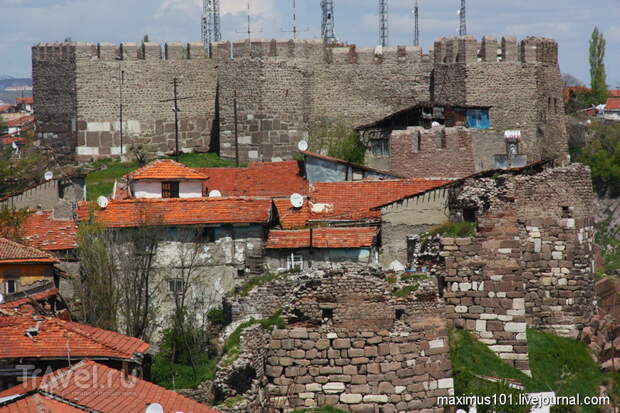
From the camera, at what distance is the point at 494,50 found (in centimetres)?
4853

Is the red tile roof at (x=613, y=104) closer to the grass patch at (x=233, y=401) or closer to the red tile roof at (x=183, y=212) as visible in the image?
the red tile roof at (x=183, y=212)

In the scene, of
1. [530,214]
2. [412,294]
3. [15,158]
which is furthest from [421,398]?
[15,158]

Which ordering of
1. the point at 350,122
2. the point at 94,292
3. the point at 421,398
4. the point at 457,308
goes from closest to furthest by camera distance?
the point at 421,398 < the point at 457,308 < the point at 94,292 < the point at 350,122

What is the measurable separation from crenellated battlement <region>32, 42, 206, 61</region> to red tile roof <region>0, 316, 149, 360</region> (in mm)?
30539

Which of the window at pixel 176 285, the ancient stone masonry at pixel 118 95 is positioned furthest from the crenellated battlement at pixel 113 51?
the window at pixel 176 285

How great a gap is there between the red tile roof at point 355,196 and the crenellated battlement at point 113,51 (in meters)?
18.7

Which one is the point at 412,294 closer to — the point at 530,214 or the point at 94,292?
the point at 530,214

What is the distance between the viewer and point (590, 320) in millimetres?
23047

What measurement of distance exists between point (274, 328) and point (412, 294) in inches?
63.2

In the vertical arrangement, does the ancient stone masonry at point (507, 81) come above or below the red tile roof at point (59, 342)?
above

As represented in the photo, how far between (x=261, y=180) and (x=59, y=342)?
19.7 metres

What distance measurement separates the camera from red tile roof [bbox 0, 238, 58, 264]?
103ft

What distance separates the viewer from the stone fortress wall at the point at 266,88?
48625 mm

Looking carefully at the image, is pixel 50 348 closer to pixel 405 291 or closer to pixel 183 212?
pixel 405 291
